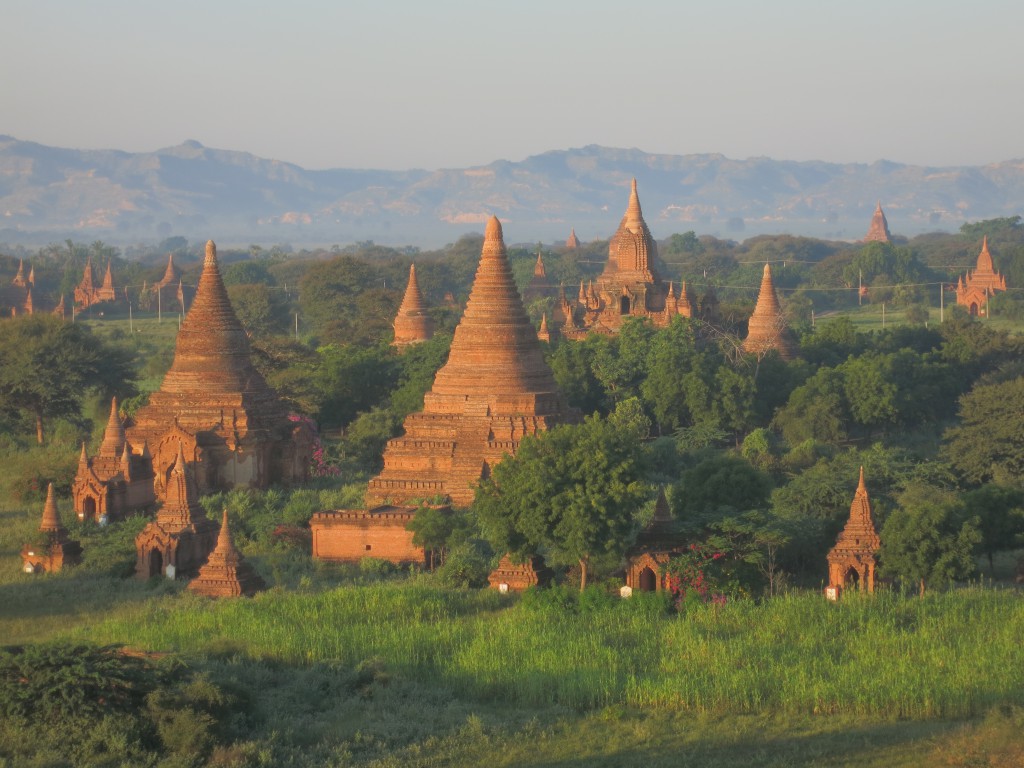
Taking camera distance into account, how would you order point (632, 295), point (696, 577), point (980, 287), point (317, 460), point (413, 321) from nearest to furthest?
point (696, 577), point (317, 460), point (413, 321), point (632, 295), point (980, 287)

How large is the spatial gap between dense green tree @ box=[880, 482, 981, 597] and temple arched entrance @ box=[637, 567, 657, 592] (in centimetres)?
395

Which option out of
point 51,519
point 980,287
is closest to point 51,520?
point 51,519

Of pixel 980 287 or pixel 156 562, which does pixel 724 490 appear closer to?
pixel 156 562

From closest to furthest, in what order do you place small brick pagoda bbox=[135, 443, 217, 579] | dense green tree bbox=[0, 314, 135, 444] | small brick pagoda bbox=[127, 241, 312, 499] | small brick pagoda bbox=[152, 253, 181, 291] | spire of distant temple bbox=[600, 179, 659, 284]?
1. small brick pagoda bbox=[135, 443, 217, 579]
2. small brick pagoda bbox=[127, 241, 312, 499]
3. dense green tree bbox=[0, 314, 135, 444]
4. spire of distant temple bbox=[600, 179, 659, 284]
5. small brick pagoda bbox=[152, 253, 181, 291]

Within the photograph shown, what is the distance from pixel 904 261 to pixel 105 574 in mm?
103141

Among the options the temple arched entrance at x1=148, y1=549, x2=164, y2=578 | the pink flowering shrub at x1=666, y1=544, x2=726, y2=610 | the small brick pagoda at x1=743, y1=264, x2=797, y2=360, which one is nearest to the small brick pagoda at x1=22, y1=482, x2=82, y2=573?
the temple arched entrance at x1=148, y1=549, x2=164, y2=578

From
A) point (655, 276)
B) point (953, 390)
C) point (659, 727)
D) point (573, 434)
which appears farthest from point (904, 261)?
point (659, 727)

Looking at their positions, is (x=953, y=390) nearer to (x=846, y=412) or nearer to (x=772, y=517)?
(x=846, y=412)

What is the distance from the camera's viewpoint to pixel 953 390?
192 feet

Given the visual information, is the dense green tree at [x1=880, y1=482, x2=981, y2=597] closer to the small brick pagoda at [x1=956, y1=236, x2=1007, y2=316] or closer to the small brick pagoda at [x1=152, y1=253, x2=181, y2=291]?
the small brick pagoda at [x1=956, y1=236, x2=1007, y2=316]

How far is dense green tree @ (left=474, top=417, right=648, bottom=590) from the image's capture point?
32031 millimetres

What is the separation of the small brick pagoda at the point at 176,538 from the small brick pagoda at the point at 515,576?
6150 millimetres

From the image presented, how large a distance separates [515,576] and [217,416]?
43.6ft

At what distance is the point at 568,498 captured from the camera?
32.2 metres
